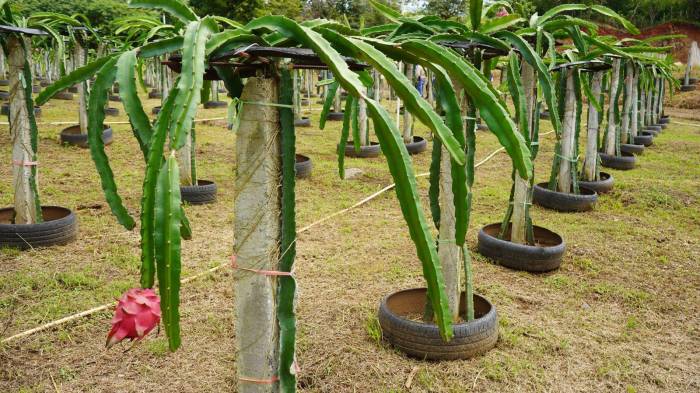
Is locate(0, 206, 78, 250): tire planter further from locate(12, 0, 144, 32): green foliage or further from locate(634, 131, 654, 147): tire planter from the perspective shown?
locate(12, 0, 144, 32): green foliage

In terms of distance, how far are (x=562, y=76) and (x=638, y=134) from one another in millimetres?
6124

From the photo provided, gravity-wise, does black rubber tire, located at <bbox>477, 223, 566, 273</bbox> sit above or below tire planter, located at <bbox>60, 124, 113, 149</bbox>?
below

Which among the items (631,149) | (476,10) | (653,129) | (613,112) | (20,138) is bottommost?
(631,149)

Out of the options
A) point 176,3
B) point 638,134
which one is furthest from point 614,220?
point 638,134

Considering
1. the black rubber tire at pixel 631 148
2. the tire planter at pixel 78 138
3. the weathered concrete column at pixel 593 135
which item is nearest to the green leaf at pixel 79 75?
the weathered concrete column at pixel 593 135

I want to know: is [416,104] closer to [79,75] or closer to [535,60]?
[79,75]

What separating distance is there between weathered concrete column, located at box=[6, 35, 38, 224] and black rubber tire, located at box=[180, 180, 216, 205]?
1.30 m

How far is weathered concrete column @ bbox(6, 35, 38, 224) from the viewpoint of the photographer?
3.52 metres

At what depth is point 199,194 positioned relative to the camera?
16.2ft

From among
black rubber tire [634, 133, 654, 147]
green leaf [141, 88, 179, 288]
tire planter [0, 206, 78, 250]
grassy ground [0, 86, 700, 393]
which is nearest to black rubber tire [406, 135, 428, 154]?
grassy ground [0, 86, 700, 393]

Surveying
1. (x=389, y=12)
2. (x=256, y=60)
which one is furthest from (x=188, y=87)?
(x=389, y=12)

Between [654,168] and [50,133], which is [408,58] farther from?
[50,133]

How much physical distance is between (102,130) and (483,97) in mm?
972

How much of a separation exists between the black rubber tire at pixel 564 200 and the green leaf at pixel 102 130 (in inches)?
165
